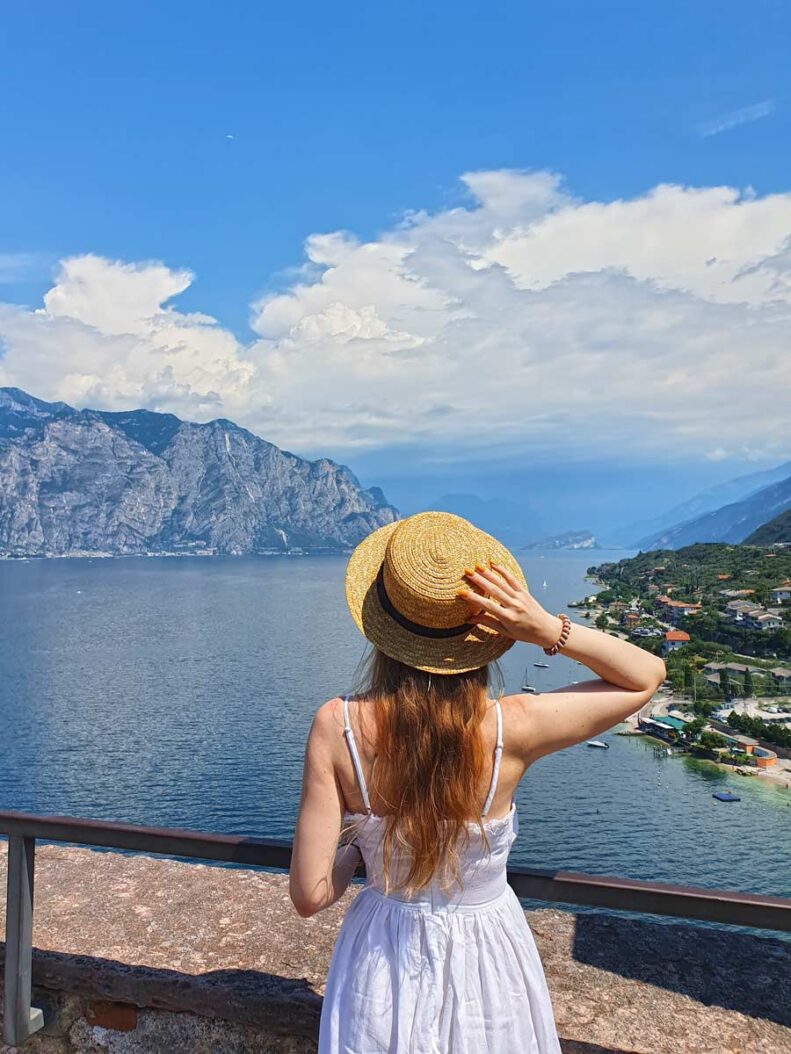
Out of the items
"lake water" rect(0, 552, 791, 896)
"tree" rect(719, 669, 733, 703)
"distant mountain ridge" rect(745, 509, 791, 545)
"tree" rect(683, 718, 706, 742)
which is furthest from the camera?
"distant mountain ridge" rect(745, 509, 791, 545)

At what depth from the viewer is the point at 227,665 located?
5381 cm

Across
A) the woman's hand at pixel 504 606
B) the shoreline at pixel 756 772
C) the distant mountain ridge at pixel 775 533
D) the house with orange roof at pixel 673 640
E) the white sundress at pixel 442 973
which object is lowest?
the shoreline at pixel 756 772

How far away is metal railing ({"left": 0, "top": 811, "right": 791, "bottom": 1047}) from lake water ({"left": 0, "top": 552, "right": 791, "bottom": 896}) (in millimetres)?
21423

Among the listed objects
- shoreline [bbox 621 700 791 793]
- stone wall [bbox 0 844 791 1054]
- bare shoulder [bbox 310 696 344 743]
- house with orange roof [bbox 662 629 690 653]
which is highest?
bare shoulder [bbox 310 696 344 743]

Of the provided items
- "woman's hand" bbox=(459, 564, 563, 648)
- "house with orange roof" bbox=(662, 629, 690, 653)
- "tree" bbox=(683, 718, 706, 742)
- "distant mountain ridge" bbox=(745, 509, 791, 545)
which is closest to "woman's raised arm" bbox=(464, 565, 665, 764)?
"woman's hand" bbox=(459, 564, 563, 648)

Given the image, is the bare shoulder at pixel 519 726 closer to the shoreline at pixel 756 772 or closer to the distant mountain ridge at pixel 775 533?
the shoreline at pixel 756 772

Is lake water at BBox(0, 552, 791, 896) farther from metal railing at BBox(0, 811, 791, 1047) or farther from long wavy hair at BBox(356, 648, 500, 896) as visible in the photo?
long wavy hair at BBox(356, 648, 500, 896)

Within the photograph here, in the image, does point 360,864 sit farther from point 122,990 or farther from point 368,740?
point 122,990

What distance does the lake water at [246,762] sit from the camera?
2650 cm

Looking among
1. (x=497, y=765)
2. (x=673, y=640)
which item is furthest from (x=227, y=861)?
(x=673, y=640)

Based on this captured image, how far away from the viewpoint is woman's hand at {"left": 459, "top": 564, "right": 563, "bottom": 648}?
4.75ft

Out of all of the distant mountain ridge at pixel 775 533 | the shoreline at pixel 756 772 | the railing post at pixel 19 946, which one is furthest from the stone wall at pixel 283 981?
the distant mountain ridge at pixel 775 533

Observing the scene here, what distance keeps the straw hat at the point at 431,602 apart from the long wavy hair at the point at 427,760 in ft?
0.13

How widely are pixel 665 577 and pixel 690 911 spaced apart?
114 meters
